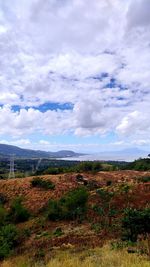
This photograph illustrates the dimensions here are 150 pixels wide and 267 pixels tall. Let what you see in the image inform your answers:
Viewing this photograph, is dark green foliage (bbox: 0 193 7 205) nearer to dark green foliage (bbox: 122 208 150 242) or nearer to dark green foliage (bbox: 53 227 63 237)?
dark green foliage (bbox: 53 227 63 237)

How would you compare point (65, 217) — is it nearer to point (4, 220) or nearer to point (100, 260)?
point (4, 220)

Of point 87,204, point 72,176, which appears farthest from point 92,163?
point 87,204

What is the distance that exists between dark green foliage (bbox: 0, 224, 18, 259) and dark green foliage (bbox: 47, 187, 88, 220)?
4142 millimetres

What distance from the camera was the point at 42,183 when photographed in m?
33.5

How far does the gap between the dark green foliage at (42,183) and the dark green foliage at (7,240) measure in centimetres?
1252

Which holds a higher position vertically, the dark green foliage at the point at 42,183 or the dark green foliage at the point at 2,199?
the dark green foliage at the point at 42,183

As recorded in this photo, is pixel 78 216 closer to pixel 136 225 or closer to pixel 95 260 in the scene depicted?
pixel 136 225

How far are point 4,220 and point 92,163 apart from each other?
24.6m

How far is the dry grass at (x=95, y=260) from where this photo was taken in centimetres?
1023

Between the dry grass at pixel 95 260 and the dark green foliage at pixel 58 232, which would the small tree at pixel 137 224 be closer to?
the dry grass at pixel 95 260

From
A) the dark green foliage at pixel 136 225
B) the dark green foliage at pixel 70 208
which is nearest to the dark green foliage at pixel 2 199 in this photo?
the dark green foliage at pixel 70 208

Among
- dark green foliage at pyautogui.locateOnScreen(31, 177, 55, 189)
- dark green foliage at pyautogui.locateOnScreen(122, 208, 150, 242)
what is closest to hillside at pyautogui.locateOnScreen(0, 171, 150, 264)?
dark green foliage at pyautogui.locateOnScreen(31, 177, 55, 189)

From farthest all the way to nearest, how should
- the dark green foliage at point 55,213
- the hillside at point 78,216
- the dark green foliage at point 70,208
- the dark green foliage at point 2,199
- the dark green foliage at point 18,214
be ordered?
the dark green foliage at point 2,199
the dark green foliage at point 18,214
the dark green foliage at point 55,213
the dark green foliage at point 70,208
the hillside at point 78,216

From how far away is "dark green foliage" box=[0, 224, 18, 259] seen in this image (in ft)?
53.7
